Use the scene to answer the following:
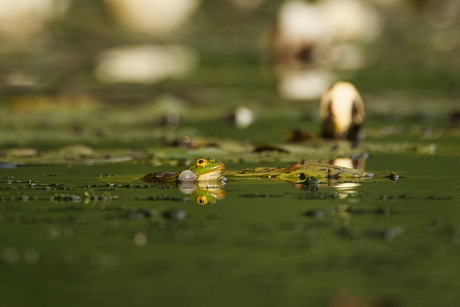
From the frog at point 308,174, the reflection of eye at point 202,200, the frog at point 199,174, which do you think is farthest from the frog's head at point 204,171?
the reflection of eye at point 202,200

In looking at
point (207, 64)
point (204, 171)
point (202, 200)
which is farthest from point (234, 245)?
point (207, 64)

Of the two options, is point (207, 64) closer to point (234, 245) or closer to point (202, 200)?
point (202, 200)

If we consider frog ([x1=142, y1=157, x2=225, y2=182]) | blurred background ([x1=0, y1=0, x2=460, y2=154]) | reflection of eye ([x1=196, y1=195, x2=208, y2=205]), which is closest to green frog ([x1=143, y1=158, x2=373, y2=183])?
frog ([x1=142, y1=157, x2=225, y2=182])

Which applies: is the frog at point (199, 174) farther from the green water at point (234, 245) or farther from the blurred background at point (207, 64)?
the blurred background at point (207, 64)

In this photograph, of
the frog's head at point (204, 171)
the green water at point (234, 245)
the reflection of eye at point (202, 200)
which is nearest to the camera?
the green water at point (234, 245)

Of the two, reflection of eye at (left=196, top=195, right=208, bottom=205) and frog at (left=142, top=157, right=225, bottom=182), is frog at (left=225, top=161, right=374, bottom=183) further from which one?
reflection of eye at (left=196, top=195, right=208, bottom=205)

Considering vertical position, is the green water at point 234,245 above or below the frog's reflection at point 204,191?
below

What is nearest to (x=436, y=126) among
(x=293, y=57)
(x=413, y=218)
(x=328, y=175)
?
(x=328, y=175)
